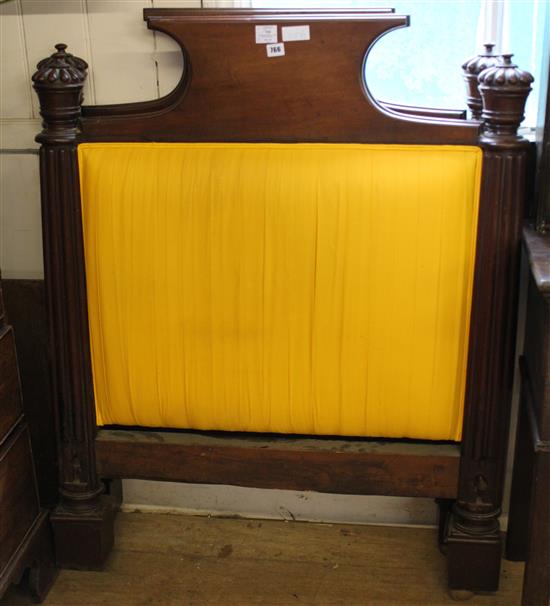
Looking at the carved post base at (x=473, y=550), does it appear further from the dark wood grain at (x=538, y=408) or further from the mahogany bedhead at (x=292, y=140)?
the dark wood grain at (x=538, y=408)

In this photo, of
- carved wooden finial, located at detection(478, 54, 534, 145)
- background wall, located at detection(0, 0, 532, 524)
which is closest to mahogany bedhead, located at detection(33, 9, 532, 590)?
carved wooden finial, located at detection(478, 54, 534, 145)

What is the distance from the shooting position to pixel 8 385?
1914mm

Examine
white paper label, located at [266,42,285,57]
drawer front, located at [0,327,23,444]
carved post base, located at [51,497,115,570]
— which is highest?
white paper label, located at [266,42,285,57]

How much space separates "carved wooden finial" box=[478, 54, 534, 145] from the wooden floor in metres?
1.07

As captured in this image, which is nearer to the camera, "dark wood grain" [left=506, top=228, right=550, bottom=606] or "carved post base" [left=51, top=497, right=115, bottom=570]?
"dark wood grain" [left=506, top=228, right=550, bottom=606]

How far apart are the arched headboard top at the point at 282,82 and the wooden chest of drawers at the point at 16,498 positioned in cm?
62

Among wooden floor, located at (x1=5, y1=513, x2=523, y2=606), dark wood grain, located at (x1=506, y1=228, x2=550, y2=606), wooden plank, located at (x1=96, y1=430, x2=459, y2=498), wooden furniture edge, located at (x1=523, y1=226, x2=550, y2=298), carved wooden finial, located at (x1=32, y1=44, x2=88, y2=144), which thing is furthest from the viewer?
wooden floor, located at (x1=5, y1=513, x2=523, y2=606)

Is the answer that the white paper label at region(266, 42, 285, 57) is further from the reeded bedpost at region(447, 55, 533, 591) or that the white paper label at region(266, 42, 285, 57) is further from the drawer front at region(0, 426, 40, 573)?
the drawer front at region(0, 426, 40, 573)

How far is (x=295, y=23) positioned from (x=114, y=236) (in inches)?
23.2

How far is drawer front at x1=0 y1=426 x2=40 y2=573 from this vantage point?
1885mm

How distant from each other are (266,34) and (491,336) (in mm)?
791

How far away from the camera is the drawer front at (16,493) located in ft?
6.18

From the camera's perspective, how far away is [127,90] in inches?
81.5

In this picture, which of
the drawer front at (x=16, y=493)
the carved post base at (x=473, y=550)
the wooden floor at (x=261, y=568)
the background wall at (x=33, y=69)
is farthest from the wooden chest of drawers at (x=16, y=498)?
the carved post base at (x=473, y=550)
